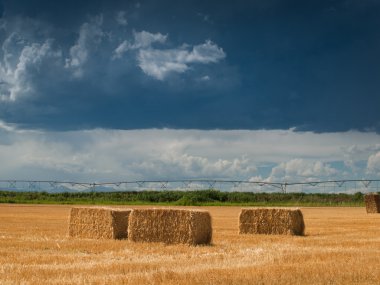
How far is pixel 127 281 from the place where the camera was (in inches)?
363

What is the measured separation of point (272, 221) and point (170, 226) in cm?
560

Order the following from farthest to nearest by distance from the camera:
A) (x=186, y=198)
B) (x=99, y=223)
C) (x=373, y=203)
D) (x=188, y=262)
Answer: (x=186, y=198) → (x=373, y=203) → (x=99, y=223) → (x=188, y=262)

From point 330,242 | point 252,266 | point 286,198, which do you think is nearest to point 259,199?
point 286,198

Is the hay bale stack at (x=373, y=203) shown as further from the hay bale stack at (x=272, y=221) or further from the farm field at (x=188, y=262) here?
the farm field at (x=188, y=262)

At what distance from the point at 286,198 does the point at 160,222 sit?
212ft

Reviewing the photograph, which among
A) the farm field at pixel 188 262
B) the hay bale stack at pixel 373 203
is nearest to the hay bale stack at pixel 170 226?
the farm field at pixel 188 262

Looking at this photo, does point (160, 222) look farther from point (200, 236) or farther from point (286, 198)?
point (286, 198)

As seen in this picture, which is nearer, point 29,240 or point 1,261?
point 1,261

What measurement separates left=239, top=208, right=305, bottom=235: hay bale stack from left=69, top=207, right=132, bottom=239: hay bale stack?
4723mm

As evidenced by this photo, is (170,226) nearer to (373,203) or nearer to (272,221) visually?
(272,221)

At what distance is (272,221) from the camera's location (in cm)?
2086

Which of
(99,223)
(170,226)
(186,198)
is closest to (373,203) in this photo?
(99,223)

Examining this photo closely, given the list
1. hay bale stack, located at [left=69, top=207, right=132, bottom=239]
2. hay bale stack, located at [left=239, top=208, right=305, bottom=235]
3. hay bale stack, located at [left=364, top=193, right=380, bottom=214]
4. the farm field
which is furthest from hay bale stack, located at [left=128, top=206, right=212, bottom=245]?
hay bale stack, located at [left=364, top=193, right=380, bottom=214]

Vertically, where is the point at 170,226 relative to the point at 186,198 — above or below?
below
